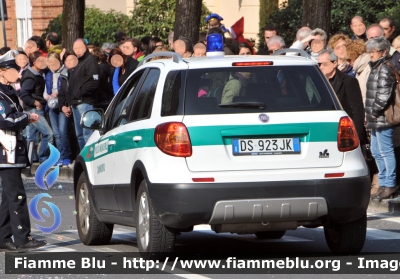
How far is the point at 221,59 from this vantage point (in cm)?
965

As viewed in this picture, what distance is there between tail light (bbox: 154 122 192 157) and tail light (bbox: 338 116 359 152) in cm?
126

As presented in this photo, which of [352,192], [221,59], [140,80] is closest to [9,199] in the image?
[140,80]

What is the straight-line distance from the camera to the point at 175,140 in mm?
9031

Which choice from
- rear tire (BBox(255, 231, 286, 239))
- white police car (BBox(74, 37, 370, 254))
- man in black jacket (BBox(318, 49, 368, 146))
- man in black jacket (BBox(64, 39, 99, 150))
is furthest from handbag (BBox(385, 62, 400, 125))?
man in black jacket (BBox(64, 39, 99, 150))

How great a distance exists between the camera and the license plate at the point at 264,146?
9.04 m

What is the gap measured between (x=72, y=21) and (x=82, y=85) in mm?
6602

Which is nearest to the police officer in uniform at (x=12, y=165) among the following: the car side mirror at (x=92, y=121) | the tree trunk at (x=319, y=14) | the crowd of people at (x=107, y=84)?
the crowd of people at (x=107, y=84)

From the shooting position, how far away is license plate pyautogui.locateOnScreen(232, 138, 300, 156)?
9039mm

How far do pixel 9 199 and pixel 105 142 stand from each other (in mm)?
1033

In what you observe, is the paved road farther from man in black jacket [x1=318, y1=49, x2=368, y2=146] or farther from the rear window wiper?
the rear window wiper

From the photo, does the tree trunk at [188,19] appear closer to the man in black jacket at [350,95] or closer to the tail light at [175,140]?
the man in black jacket at [350,95]

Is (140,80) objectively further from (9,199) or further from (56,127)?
(56,127)

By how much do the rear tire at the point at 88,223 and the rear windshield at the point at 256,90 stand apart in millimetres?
2254

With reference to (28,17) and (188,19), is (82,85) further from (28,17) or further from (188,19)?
(28,17)
